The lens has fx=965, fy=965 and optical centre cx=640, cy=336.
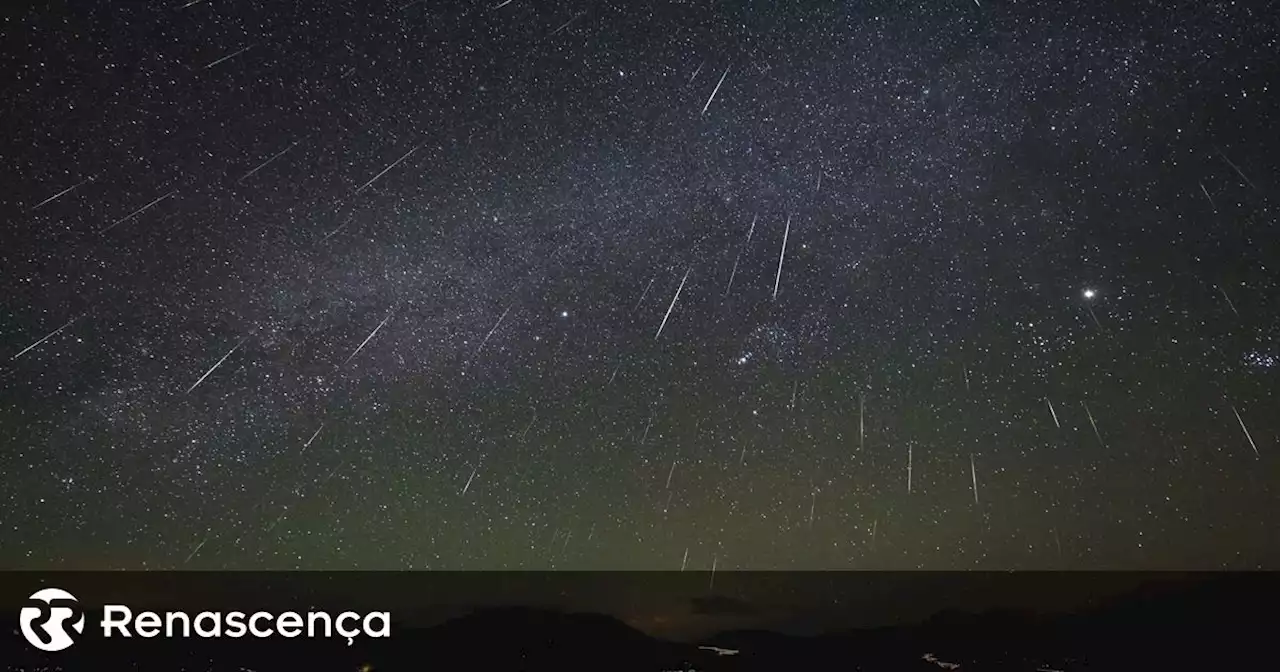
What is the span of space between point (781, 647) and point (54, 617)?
39996mm

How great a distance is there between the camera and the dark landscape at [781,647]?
131 ft

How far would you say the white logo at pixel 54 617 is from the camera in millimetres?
15258

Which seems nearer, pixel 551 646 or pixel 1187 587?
pixel 551 646

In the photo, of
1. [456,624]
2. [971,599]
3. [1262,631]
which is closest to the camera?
[456,624]

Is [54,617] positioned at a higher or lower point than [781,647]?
lower

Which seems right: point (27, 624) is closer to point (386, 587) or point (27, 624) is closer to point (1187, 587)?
point (386, 587)

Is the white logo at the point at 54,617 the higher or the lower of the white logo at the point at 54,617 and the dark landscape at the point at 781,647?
the lower

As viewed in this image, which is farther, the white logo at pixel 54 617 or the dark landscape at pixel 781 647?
the dark landscape at pixel 781 647

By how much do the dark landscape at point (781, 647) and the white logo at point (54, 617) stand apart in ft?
50.3

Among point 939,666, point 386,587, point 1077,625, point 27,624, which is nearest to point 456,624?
point 386,587

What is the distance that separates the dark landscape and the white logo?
15331 mm

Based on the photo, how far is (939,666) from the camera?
49.4 m

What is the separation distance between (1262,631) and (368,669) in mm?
54865

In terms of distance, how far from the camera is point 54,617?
16016mm
